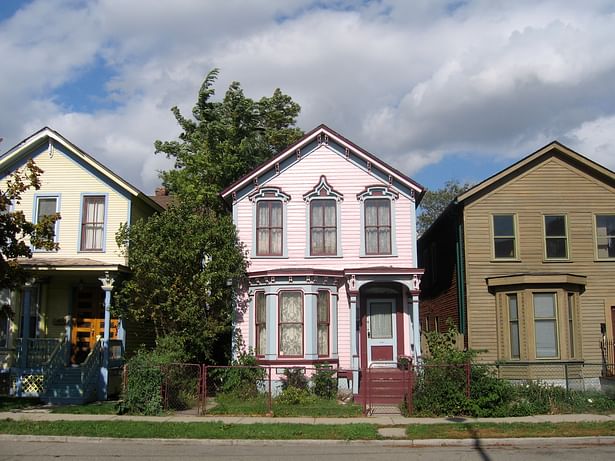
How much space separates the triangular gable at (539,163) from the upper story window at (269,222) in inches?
238

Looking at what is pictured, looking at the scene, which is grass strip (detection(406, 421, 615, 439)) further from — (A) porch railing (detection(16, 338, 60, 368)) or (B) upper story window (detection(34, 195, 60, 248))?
(B) upper story window (detection(34, 195, 60, 248))

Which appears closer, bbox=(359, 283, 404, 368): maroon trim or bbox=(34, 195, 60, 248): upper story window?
bbox=(359, 283, 404, 368): maroon trim

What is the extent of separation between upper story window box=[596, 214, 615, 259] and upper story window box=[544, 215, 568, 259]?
3.72ft

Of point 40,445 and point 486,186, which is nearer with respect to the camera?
point 40,445

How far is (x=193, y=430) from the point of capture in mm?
14469

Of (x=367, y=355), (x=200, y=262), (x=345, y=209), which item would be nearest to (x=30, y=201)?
(x=200, y=262)

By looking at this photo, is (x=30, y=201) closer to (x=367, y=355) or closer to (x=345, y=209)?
(x=345, y=209)

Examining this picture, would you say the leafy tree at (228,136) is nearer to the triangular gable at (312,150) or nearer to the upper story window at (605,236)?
the triangular gable at (312,150)

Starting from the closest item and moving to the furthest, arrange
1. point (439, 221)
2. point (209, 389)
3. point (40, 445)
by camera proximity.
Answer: point (40, 445), point (209, 389), point (439, 221)

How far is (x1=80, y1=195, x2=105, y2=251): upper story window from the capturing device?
883 inches

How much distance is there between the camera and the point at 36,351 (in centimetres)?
2047

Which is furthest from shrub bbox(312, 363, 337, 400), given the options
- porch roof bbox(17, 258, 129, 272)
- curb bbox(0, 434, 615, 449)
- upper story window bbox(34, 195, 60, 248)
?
upper story window bbox(34, 195, 60, 248)

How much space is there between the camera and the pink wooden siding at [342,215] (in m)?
21.9

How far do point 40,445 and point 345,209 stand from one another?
40.7 feet
